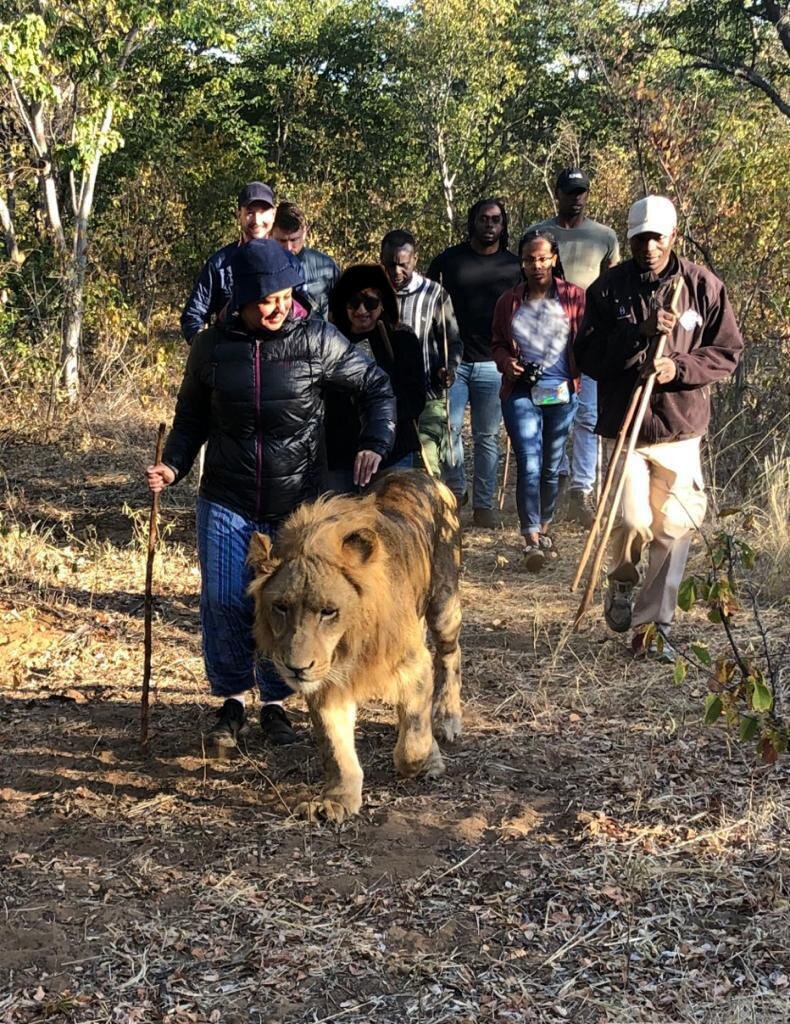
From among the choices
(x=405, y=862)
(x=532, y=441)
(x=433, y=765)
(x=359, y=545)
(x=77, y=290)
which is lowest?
(x=405, y=862)

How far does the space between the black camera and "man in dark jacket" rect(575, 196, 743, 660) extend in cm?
142

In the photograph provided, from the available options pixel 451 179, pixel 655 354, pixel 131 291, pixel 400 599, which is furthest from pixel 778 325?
pixel 451 179

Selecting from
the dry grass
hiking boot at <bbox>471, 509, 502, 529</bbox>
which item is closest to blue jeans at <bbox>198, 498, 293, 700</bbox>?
the dry grass

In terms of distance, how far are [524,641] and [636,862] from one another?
255 centimetres

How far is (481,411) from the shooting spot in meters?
7.98

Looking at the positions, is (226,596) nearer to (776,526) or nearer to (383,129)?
(776,526)

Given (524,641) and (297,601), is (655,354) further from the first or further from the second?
(297,601)

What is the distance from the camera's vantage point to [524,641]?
19.8 ft

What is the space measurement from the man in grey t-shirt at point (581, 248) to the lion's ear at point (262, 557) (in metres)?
4.49

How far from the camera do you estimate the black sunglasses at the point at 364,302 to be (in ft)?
17.3

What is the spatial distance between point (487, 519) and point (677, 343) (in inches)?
127

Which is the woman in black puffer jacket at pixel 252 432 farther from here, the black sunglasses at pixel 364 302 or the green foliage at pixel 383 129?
the green foliage at pixel 383 129

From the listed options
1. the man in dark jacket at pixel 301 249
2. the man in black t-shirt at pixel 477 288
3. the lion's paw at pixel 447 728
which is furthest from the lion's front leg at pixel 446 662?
the man in black t-shirt at pixel 477 288

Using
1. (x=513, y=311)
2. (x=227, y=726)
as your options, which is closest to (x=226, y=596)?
(x=227, y=726)
